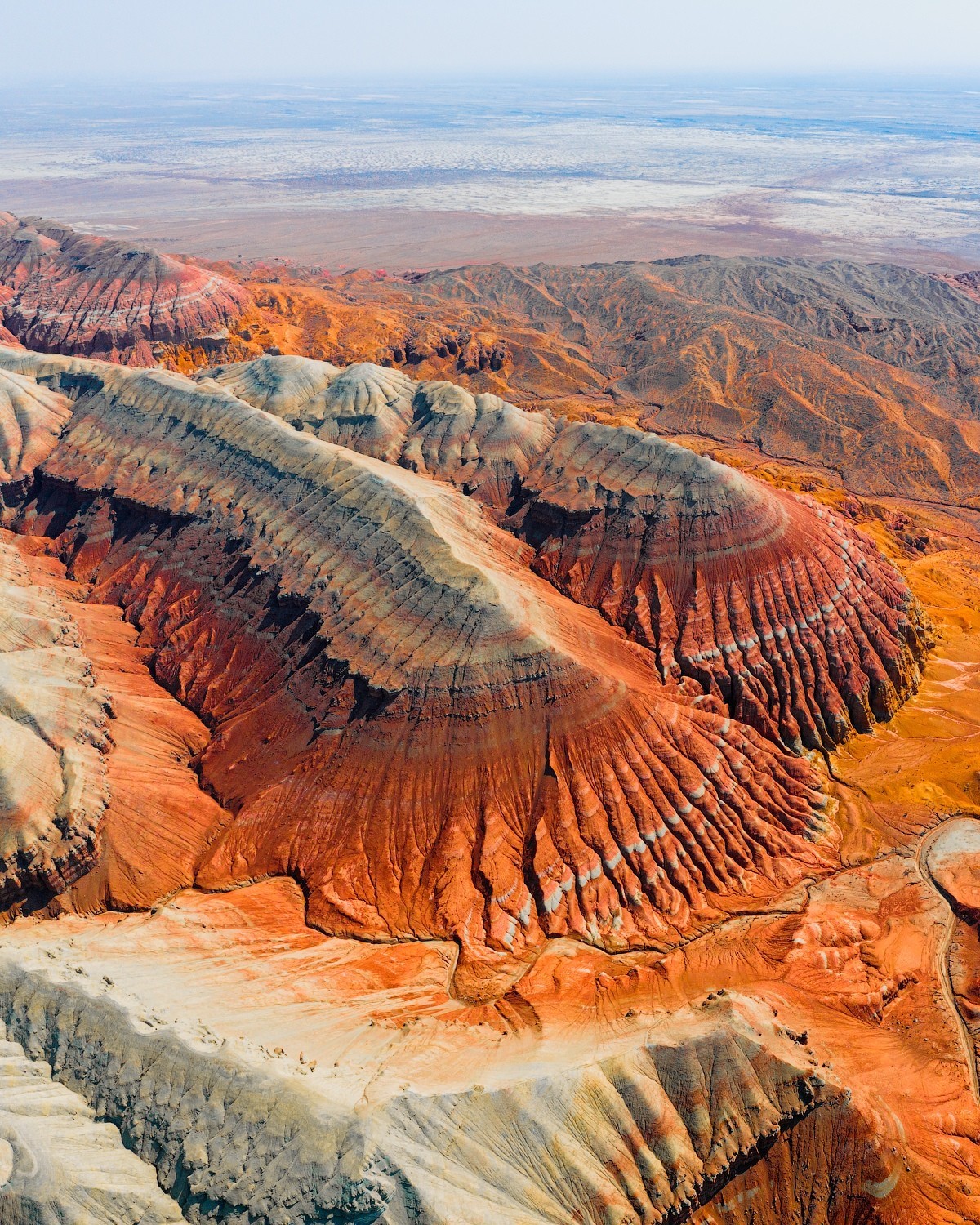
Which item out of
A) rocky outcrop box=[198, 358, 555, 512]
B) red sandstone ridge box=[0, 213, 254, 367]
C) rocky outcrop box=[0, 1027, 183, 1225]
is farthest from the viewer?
red sandstone ridge box=[0, 213, 254, 367]

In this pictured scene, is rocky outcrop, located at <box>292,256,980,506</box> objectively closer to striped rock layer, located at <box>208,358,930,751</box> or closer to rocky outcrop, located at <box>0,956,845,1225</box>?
striped rock layer, located at <box>208,358,930,751</box>

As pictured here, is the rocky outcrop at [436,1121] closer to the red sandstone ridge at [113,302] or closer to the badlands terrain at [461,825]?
the badlands terrain at [461,825]

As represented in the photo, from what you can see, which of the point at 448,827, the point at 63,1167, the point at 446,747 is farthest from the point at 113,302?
the point at 63,1167

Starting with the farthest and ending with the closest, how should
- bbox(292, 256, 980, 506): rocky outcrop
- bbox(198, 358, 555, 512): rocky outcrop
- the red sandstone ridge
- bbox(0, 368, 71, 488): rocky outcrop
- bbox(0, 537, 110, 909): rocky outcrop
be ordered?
the red sandstone ridge, bbox(292, 256, 980, 506): rocky outcrop, bbox(198, 358, 555, 512): rocky outcrop, bbox(0, 368, 71, 488): rocky outcrop, bbox(0, 537, 110, 909): rocky outcrop

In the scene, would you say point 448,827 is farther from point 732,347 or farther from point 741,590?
point 732,347

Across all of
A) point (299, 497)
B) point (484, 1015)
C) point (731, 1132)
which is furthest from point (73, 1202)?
point (299, 497)

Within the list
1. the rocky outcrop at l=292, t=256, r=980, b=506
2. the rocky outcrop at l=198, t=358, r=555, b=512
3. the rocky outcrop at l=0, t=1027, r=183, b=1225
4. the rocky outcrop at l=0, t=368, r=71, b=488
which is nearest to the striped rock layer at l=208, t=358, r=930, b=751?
the rocky outcrop at l=198, t=358, r=555, b=512
